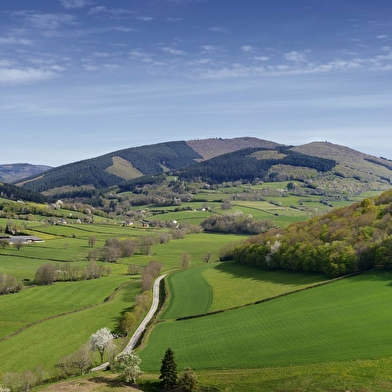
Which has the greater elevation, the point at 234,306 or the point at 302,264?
the point at 302,264

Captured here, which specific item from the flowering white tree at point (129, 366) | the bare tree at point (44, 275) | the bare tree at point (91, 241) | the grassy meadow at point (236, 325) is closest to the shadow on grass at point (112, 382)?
the flowering white tree at point (129, 366)

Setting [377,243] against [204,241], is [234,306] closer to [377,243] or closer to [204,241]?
[377,243]

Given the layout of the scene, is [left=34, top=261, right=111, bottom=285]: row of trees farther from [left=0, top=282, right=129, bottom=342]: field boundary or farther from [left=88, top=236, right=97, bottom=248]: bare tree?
[left=88, top=236, right=97, bottom=248]: bare tree

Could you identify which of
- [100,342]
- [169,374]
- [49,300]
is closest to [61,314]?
[49,300]

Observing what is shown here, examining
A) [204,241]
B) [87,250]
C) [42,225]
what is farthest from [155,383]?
[42,225]

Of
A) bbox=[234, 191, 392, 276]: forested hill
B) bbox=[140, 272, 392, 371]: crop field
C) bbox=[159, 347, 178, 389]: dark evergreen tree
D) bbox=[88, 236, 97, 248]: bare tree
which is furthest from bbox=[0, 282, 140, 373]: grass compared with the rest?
bbox=[88, 236, 97, 248]: bare tree

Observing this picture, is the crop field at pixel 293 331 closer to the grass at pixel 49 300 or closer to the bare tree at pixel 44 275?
the grass at pixel 49 300
